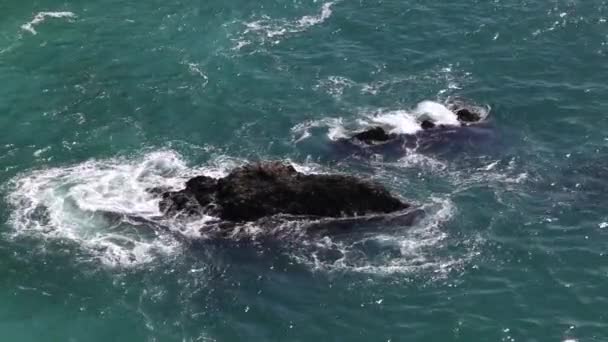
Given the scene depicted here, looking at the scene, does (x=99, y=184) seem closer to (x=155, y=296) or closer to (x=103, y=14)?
(x=155, y=296)

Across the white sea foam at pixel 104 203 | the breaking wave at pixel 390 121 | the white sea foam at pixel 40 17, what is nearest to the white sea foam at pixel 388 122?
the breaking wave at pixel 390 121

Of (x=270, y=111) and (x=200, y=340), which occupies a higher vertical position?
(x=270, y=111)

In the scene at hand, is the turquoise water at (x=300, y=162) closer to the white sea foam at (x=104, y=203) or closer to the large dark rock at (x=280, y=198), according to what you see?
the white sea foam at (x=104, y=203)

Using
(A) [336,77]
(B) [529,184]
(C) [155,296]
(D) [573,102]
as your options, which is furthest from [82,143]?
(D) [573,102]

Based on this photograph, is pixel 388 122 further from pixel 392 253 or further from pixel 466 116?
pixel 392 253

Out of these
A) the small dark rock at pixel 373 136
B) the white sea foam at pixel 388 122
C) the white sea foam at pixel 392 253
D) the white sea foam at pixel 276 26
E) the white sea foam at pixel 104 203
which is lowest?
the white sea foam at pixel 392 253

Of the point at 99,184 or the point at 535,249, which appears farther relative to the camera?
the point at 99,184
